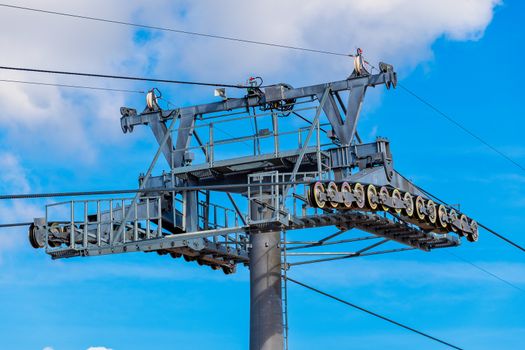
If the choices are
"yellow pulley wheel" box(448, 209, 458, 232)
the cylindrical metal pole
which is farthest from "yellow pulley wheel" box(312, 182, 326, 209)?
"yellow pulley wheel" box(448, 209, 458, 232)

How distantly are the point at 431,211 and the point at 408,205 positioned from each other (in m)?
1.77

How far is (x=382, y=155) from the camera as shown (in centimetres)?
5562

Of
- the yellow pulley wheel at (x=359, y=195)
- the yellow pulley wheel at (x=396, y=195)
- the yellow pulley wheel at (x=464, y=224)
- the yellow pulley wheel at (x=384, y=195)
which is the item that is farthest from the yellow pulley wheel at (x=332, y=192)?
the yellow pulley wheel at (x=464, y=224)

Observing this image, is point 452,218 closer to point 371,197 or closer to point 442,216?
point 442,216

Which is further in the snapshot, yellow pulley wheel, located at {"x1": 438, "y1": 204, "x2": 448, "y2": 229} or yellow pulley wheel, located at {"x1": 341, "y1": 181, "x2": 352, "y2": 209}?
yellow pulley wheel, located at {"x1": 438, "y1": 204, "x2": 448, "y2": 229}

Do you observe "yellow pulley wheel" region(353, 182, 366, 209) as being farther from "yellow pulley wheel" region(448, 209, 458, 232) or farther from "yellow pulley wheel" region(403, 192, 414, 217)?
"yellow pulley wheel" region(448, 209, 458, 232)

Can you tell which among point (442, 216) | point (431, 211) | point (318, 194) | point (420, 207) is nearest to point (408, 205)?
point (420, 207)

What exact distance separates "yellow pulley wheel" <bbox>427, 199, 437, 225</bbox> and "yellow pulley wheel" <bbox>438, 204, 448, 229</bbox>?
376mm

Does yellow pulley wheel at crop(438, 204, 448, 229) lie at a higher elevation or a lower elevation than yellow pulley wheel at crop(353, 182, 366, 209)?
higher

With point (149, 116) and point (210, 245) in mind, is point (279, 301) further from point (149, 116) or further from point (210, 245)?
point (149, 116)

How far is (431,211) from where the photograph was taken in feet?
184

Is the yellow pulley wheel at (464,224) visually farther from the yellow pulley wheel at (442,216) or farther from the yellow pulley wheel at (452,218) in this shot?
the yellow pulley wheel at (442,216)

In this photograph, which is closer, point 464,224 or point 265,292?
point 265,292

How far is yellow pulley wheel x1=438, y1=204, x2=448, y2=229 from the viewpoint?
186 ft
